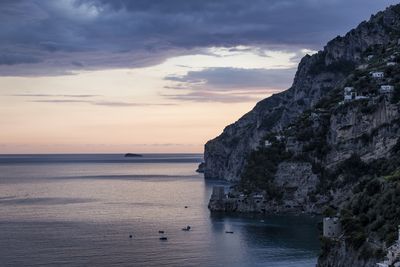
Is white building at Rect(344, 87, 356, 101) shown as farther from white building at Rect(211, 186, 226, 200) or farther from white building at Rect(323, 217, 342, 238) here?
white building at Rect(323, 217, 342, 238)

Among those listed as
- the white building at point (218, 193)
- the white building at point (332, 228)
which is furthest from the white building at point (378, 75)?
the white building at point (332, 228)

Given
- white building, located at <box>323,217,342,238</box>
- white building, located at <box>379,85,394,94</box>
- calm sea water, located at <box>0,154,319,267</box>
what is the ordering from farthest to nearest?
1. white building, located at <box>379,85,394,94</box>
2. calm sea water, located at <box>0,154,319,267</box>
3. white building, located at <box>323,217,342,238</box>

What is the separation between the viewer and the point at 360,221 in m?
65.5

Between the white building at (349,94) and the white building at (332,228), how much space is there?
252 feet

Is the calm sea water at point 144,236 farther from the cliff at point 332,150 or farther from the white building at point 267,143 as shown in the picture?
the white building at point 267,143

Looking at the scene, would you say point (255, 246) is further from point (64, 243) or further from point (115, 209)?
point (115, 209)

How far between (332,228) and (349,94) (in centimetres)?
8059

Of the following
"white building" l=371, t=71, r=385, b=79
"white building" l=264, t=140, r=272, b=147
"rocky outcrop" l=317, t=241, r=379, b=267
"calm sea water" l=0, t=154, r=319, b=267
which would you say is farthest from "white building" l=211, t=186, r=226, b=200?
"rocky outcrop" l=317, t=241, r=379, b=267

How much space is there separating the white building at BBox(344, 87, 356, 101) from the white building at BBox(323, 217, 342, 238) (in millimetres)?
76717

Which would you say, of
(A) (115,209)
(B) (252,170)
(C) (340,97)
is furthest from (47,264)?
(C) (340,97)

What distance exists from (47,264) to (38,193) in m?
115

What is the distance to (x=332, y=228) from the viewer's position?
227ft

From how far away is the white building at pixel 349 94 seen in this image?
144m

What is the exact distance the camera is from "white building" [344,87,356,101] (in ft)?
471
